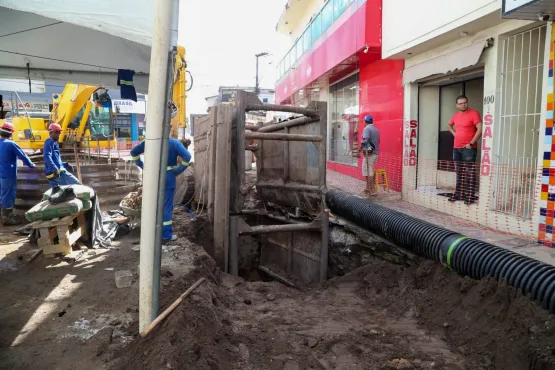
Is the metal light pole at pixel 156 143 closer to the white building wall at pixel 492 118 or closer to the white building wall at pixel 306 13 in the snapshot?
the white building wall at pixel 492 118

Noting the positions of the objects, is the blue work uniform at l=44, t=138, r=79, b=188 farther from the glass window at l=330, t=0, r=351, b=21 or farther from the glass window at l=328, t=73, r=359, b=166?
the glass window at l=330, t=0, r=351, b=21

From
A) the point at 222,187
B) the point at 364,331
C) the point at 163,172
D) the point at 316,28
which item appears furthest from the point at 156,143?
the point at 316,28

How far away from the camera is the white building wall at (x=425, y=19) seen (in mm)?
5863

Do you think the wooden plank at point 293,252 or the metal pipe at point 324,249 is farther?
the wooden plank at point 293,252

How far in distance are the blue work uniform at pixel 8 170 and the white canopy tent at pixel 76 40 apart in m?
1.28

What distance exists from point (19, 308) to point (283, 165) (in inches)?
174

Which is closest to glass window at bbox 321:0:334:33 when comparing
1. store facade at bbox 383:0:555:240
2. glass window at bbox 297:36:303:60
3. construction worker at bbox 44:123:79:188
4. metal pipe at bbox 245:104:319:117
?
glass window at bbox 297:36:303:60

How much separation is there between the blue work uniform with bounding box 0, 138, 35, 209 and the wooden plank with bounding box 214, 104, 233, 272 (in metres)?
4.35

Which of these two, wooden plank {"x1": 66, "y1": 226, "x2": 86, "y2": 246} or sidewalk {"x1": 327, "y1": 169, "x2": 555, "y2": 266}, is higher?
sidewalk {"x1": 327, "y1": 169, "x2": 555, "y2": 266}

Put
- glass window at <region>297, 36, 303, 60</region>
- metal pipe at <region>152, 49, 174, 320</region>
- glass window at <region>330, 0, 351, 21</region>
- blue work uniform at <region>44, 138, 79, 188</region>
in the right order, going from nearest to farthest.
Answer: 1. metal pipe at <region>152, 49, 174, 320</region>
2. blue work uniform at <region>44, 138, 79, 188</region>
3. glass window at <region>330, 0, 351, 21</region>
4. glass window at <region>297, 36, 303, 60</region>

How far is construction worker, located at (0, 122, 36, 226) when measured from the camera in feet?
23.4

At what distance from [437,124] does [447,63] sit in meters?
1.98

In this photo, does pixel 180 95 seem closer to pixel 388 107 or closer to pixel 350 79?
pixel 388 107

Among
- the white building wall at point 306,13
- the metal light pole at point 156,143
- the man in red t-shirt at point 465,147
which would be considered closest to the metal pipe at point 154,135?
the metal light pole at point 156,143
